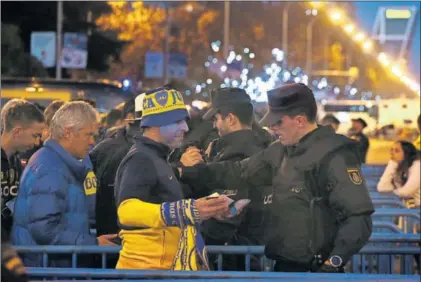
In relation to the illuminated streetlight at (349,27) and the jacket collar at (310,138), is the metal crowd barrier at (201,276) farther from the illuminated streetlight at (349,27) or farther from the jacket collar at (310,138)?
the illuminated streetlight at (349,27)

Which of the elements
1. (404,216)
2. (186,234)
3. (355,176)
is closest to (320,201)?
(355,176)

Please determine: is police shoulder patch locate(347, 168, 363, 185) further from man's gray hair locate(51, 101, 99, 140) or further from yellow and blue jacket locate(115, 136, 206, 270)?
man's gray hair locate(51, 101, 99, 140)

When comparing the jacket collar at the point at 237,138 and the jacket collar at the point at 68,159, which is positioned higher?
the jacket collar at the point at 237,138

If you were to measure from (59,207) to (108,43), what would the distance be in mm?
34801

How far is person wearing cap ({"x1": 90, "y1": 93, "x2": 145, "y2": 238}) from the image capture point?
7215 mm

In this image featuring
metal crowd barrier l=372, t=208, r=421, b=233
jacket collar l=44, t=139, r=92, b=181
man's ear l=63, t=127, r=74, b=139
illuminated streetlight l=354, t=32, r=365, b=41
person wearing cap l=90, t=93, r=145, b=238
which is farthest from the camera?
illuminated streetlight l=354, t=32, r=365, b=41

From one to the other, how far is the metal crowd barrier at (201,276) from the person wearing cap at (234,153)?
5.62 ft

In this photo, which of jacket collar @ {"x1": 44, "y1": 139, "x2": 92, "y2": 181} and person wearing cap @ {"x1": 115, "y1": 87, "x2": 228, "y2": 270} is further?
jacket collar @ {"x1": 44, "y1": 139, "x2": 92, "y2": 181}

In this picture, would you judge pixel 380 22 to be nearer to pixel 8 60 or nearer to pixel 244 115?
pixel 8 60

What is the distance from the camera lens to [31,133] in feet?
24.4

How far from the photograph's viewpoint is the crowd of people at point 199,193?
522 cm

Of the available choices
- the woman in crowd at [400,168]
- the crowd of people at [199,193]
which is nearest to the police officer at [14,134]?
the crowd of people at [199,193]

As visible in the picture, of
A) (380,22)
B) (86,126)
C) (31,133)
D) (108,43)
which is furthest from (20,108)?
(380,22)

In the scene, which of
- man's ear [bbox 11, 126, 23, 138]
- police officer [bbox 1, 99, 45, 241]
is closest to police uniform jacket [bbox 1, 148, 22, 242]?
police officer [bbox 1, 99, 45, 241]
